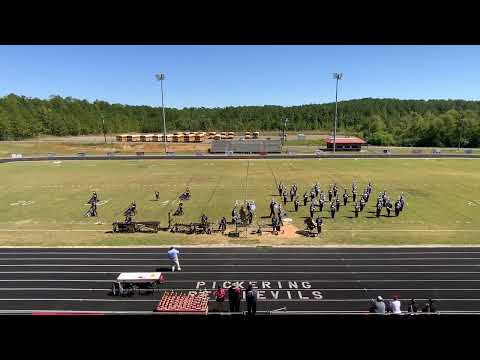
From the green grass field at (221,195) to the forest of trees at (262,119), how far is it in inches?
1905

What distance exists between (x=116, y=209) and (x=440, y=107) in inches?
7248

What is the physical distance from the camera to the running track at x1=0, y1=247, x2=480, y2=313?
14.1 meters

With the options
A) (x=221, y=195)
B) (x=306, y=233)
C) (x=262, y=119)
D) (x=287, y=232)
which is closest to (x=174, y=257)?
(x=287, y=232)

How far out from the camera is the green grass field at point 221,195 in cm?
2219

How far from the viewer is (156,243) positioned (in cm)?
2127

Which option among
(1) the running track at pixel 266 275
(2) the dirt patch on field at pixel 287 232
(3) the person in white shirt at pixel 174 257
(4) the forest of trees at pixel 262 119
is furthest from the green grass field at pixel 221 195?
(4) the forest of trees at pixel 262 119

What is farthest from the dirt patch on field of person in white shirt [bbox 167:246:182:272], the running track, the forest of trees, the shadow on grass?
the forest of trees

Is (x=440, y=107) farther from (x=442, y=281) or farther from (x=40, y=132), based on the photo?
(x=442, y=281)

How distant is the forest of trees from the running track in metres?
86.6
